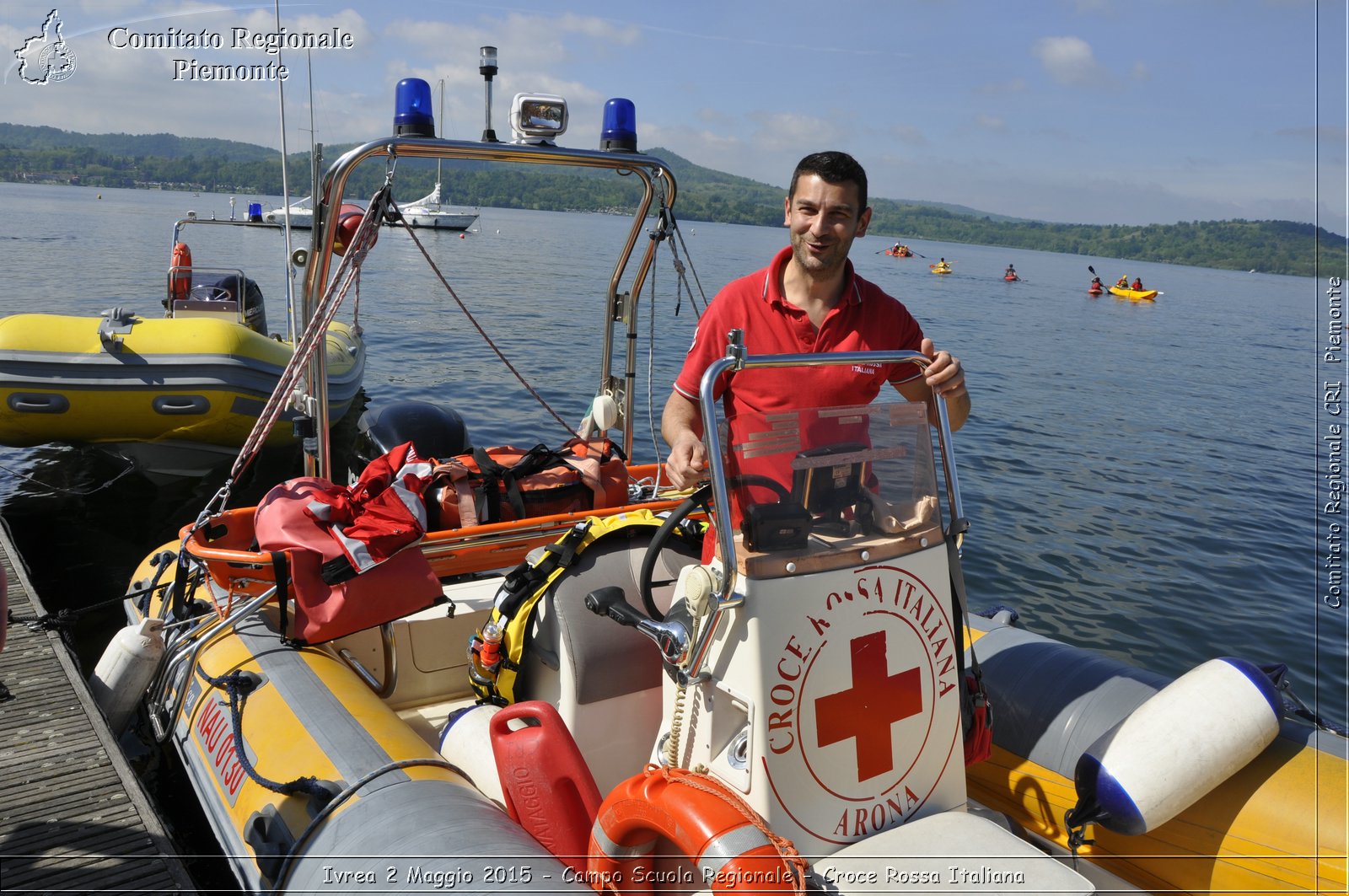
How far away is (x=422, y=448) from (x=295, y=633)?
253cm

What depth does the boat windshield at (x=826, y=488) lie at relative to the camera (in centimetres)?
216

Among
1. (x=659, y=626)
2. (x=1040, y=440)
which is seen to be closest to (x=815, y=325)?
(x=659, y=626)

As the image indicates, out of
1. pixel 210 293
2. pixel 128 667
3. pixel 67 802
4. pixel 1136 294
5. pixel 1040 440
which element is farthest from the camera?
pixel 1136 294

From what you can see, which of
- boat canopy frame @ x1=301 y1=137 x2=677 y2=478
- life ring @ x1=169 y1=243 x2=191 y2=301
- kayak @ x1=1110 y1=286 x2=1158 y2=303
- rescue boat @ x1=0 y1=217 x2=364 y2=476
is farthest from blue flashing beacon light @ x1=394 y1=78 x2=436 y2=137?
kayak @ x1=1110 y1=286 x2=1158 y2=303

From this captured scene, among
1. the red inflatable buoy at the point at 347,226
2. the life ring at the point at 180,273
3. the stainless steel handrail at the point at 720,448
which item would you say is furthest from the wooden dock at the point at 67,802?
the life ring at the point at 180,273

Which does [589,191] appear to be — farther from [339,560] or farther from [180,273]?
[339,560]

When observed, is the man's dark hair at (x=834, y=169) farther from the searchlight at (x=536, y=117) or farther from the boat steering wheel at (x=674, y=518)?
the searchlight at (x=536, y=117)

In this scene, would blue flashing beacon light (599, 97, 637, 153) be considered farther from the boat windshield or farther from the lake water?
the lake water

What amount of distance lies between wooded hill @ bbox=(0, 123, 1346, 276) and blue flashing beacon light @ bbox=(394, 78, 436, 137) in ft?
0.89

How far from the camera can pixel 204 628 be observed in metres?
3.75

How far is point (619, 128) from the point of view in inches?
171

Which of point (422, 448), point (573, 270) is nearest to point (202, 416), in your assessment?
point (422, 448)

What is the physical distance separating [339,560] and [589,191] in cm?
6820

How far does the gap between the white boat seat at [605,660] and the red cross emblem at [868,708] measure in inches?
33.0
